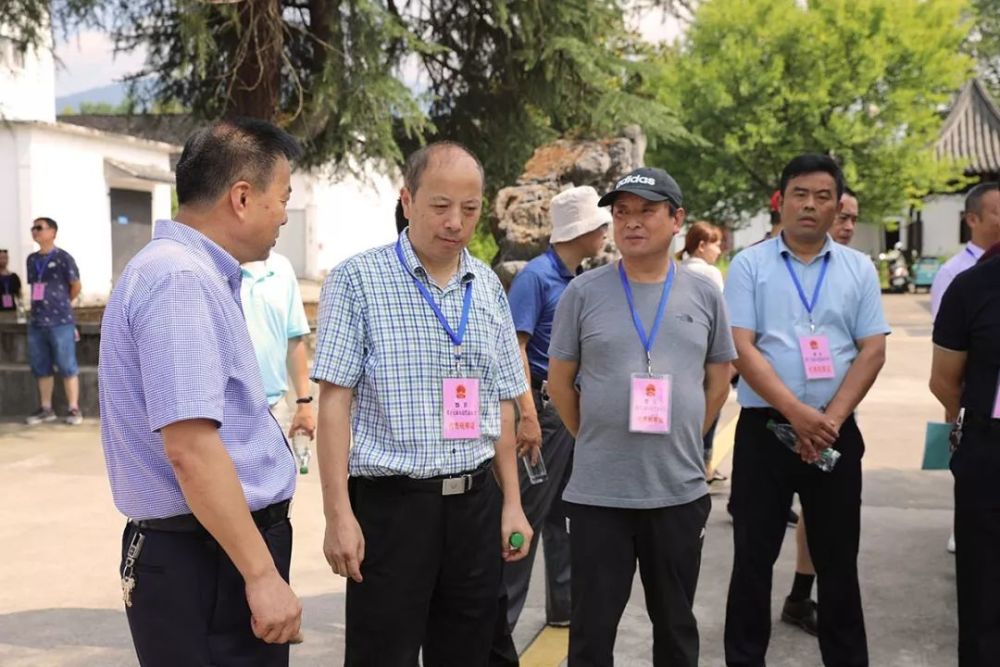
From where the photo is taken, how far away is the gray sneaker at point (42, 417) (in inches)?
404

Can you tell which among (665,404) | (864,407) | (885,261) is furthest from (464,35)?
(885,261)

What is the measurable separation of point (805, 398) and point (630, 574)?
3.47 feet

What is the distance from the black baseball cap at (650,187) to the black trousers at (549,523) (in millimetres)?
1264

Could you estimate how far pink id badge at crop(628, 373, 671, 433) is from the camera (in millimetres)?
3447

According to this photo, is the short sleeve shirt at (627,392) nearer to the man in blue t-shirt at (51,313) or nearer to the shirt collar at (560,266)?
the shirt collar at (560,266)

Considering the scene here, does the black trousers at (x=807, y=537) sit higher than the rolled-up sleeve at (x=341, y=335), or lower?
lower

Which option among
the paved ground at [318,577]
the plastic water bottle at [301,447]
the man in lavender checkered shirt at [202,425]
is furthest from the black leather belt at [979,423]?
the plastic water bottle at [301,447]

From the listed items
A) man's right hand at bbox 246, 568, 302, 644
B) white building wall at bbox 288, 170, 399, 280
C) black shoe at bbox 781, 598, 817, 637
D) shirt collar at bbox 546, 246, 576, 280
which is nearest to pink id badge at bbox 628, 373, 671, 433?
shirt collar at bbox 546, 246, 576, 280

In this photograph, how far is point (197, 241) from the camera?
231 centimetres

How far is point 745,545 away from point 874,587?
5.18ft

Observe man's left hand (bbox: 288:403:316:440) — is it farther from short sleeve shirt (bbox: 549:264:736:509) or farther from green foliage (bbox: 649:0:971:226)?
green foliage (bbox: 649:0:971:226)

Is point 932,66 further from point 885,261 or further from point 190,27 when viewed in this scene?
point 190,27

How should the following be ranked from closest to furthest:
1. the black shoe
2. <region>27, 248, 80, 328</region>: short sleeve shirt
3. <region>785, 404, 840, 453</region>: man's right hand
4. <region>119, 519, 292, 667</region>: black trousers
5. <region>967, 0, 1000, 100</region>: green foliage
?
<region>119, 519, 292, 667</region>: black trousers
<region>785, 404, 840, 453</region>: man's right hand
the black shoe
<region>27, 248, 80, 328</region>: short sleeve shirt
<region>967, 0, 1000, 100</region>: green foliage

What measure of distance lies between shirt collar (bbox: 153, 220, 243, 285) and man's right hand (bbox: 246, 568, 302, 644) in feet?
2.17
